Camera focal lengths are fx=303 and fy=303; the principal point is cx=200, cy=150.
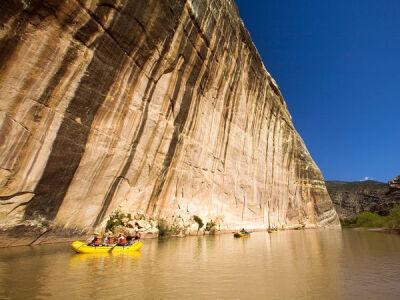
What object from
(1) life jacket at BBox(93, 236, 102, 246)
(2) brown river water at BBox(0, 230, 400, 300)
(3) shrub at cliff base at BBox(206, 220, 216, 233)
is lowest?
(2) brown river water at BBox(0, 230, 400, 300)

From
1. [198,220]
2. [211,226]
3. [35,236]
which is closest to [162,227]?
[198,220]

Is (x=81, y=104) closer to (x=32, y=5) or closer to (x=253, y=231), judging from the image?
(x=32, y=5)

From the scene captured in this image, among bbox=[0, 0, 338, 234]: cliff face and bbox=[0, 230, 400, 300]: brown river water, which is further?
bbox=[0, 0, 338, 234]: cliff face

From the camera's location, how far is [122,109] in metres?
20.6

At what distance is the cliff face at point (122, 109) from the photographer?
50.2 feet

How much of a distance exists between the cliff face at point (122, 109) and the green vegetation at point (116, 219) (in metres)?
0.55

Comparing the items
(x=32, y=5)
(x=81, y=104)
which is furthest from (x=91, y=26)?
(x=81, y=104)

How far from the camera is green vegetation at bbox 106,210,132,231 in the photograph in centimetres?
2175

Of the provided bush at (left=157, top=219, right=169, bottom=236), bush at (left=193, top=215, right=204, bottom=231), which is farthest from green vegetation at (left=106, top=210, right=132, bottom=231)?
bush at (left=193, top=215, right=204, bottom=231)

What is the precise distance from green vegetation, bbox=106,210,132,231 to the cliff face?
1.80ft

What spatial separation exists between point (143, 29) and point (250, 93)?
75.7ft

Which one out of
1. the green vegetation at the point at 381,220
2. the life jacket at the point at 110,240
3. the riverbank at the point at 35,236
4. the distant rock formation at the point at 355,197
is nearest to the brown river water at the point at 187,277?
the riverbank at the point at 35,236

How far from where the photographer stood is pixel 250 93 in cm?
4075

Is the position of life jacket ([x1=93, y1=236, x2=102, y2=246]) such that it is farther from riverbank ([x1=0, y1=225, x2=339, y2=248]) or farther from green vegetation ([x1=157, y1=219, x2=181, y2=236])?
green vegetation ([x1=157, y1=219, x2=181, y2=236])
